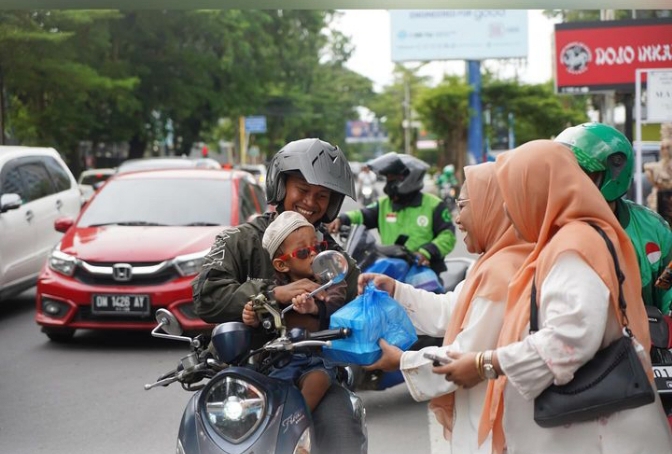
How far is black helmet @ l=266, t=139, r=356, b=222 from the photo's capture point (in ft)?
13.0

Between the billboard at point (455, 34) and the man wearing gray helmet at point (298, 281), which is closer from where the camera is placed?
the man wearing gray helmet at point (298, 281)

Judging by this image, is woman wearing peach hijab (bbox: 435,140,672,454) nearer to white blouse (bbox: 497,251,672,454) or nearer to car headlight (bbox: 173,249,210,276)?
white blouse (bbox: 497,251,672,454)

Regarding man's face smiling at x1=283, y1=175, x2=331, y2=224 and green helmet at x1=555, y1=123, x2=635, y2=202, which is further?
green helmet at x1=555, y1=123, x2=635, y2=202

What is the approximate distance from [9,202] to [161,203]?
1.76 metres

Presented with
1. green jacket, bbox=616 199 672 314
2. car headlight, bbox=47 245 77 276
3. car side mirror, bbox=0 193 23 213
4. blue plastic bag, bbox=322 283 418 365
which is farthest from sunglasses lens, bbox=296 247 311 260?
car side mirror, bbox=0 193 23 213

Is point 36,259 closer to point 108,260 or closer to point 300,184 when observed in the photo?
point 108,260

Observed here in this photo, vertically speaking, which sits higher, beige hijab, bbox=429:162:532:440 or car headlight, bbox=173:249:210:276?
beige hijab, bbox=429:162:532:440

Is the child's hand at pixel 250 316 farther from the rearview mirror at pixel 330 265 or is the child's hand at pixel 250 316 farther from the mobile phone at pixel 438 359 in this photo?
the mobile phone at pixel 438 359

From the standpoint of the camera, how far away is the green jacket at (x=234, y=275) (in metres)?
3.64

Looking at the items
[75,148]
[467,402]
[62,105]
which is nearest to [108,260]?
[467,402]

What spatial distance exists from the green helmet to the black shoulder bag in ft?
5.94

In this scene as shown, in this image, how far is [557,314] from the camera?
2908mm

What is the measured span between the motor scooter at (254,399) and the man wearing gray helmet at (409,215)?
434 cm

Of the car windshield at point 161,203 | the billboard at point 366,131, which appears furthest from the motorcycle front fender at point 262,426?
the billboard at point 366,131
